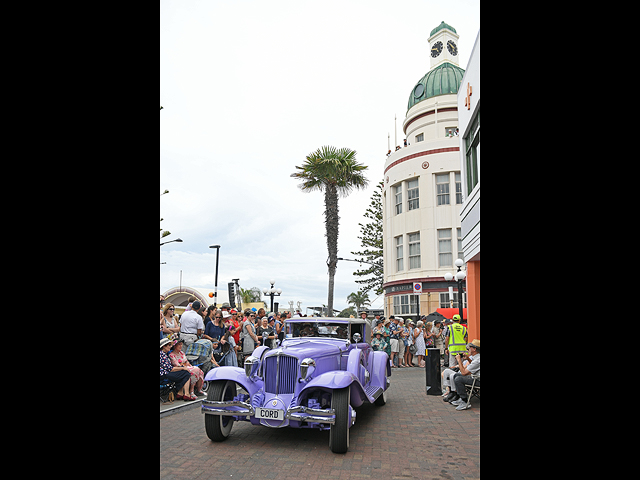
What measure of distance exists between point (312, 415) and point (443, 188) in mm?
24018

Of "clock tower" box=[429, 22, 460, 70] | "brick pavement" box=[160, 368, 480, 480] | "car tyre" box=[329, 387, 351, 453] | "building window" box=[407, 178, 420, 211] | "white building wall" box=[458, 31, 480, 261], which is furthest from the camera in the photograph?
"clock tower" box=[429, 22, 460, 70]

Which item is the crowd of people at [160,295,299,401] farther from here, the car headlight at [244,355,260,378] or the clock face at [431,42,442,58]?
the clock face at [431,42,442,58]

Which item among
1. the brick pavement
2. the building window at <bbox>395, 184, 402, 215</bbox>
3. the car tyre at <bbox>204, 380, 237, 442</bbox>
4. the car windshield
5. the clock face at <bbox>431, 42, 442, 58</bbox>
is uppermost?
the clock face at <bbox>431, 42, 442, 58</bbox>

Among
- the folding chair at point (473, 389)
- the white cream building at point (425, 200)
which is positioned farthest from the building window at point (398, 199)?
the folding chair at point (473, 389)

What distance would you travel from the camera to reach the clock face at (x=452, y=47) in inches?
1347

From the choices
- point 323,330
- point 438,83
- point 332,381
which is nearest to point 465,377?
point 323,330

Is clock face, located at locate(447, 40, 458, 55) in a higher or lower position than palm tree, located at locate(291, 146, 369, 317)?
higher

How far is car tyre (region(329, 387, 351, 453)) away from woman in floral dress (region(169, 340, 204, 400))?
412cm

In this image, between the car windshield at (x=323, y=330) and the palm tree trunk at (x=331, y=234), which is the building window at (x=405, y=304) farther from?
the car windshield at (x=323, y=330)

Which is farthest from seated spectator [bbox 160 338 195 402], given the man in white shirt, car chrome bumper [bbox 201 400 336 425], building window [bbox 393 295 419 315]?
building window [bbox 393 295 419 315]

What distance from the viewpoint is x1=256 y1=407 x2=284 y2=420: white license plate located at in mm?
5602
